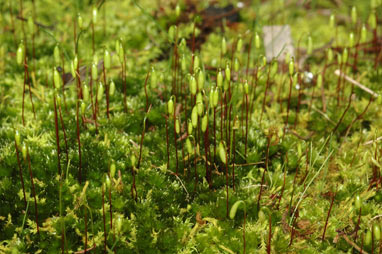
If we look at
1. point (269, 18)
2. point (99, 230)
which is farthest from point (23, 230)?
point (269, 18)

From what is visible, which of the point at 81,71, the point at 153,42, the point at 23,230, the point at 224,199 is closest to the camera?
the point at 23,230

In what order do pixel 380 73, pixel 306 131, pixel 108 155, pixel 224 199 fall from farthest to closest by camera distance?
pixel 380 73
pixel 306 131
pixel 108 155
pixel 224 199

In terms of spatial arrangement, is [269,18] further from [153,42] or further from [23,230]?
[23,230]

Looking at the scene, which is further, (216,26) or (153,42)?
(216,26)

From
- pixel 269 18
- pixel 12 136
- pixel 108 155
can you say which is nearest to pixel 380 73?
pixel 269 18

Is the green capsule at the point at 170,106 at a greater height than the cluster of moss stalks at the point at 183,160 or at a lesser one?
greater

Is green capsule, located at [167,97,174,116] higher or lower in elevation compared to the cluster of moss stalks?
higher

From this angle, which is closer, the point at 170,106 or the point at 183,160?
the point at 170,106

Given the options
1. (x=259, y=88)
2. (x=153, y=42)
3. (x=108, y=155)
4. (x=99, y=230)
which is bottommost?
(x=99, y=230)

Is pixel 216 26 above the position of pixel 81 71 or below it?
above

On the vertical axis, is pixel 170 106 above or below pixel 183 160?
above
